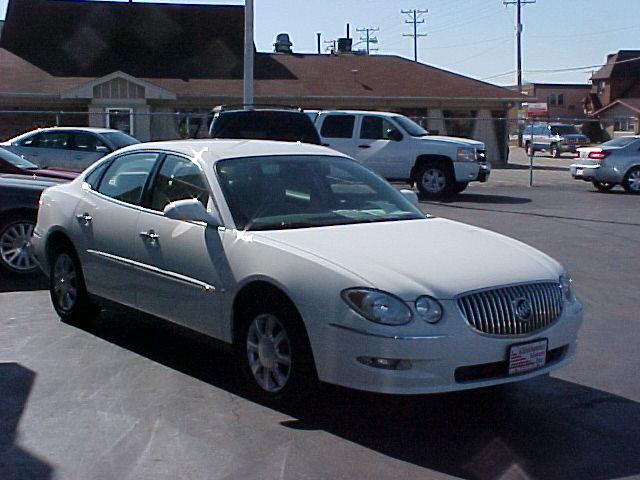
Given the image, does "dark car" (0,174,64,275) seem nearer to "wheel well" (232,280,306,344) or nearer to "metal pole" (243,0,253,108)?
"wheel well" (232,280,306,344)

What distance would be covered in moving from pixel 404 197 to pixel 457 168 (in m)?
14.8

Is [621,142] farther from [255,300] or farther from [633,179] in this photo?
[255,300]

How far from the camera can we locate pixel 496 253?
641 centimetres

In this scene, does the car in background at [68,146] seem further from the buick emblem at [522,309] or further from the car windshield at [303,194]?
the buick emblem at [522,309]

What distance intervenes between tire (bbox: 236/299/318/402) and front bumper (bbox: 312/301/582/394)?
132mm

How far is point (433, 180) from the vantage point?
73.9 feet

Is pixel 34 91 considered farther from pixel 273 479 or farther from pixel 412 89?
pixel 273 479

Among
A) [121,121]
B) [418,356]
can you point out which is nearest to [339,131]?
[121,121]

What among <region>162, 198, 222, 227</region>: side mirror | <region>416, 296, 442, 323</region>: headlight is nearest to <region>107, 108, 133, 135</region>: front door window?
<region>162, 198, 222, 227</region>: side mirror

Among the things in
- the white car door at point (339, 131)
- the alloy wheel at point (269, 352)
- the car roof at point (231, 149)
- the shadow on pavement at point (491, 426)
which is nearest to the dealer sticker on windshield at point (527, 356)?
the shadow on pavement at point (491, 426)

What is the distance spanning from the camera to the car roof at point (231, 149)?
24.0 feet

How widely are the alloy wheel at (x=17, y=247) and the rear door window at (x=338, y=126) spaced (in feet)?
42.6

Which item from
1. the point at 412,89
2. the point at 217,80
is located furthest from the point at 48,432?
the point at 412,89

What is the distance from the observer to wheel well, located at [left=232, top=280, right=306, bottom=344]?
611cm
